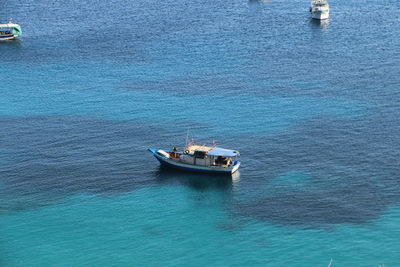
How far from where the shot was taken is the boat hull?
503ft

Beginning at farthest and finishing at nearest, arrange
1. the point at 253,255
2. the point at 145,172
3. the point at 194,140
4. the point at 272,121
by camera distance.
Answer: the point at 272,121 < the point at 194,140 < the point at 145,172 < the point at 253,255

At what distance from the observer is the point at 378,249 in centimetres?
12500

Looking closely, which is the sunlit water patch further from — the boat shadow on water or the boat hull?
the boat hull

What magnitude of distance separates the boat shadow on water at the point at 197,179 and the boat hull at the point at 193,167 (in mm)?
1094

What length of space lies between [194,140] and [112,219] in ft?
131

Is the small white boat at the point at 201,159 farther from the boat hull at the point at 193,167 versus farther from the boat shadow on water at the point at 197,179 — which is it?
the boat shadow on water at the point at 197,179

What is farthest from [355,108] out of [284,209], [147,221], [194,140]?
[147,221]

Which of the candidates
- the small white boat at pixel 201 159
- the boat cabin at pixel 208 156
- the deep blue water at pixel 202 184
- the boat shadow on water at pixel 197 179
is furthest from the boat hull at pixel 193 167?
the deep blue water at pixel 202 184

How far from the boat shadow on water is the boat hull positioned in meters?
1.09

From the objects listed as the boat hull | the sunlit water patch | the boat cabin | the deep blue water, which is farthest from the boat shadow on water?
the sunlit water patch

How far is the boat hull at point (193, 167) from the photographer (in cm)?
15325

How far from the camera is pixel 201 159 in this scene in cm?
15438

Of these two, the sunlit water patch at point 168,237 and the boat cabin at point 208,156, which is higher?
the boat cabin at point 208,156

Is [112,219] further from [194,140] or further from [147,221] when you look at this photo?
[194,140]
